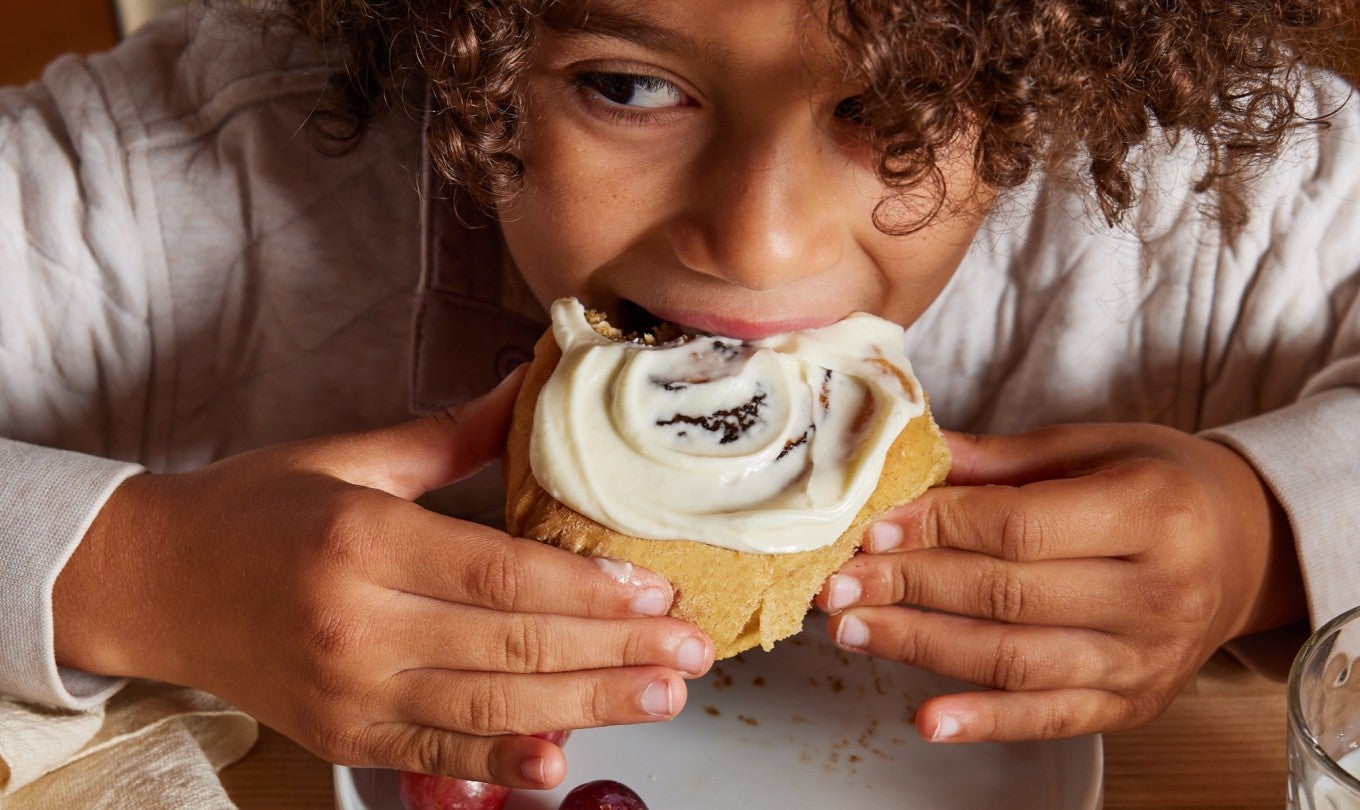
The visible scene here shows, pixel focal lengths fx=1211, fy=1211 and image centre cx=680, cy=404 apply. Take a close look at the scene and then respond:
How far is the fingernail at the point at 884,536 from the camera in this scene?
0.91 m

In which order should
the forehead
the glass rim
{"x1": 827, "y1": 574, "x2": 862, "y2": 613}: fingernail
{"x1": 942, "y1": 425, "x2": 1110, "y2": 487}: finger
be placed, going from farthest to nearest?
{"x1": 942, "y1": 425, "x2": 1110, "y2": 487}: finger
{"x1": 827, "y1": 574, "x2": 862, "y2": 613}: fingernail
the forehead
the glass rim

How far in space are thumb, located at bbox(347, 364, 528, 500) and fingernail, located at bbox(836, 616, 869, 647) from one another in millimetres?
309

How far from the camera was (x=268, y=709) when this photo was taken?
3.12ft

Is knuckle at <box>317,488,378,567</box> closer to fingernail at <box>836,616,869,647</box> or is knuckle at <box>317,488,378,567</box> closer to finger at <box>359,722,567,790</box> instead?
finger at <box>359,722,567,790</box>

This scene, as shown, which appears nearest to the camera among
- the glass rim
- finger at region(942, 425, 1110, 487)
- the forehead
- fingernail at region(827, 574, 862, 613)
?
the glass rim

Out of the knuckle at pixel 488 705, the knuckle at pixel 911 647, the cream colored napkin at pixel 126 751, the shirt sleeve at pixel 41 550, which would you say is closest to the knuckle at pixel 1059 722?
the knuckle at pixel 911 647

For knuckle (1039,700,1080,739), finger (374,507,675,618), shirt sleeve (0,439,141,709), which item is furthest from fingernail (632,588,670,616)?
shirt sleeve (0,439,141,709)

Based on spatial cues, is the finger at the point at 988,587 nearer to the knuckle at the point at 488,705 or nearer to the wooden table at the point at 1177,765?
the wooden table at the point at 1177,765

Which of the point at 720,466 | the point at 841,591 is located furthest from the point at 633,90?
the point at 841,591

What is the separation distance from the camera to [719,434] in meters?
0.88

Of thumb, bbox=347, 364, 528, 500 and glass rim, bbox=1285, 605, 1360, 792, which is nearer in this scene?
glass rim, bbox=1285, 605, 1360, 792

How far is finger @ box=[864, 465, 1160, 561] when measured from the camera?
3.04ft

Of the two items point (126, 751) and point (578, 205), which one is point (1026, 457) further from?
point (126, 751)

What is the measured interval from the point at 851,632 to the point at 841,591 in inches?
1.9
